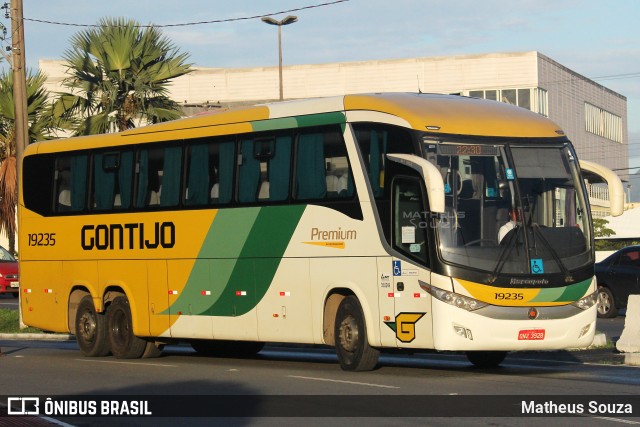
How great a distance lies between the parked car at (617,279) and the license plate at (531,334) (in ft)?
45.2

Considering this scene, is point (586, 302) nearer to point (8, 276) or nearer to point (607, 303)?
point (607, 303)

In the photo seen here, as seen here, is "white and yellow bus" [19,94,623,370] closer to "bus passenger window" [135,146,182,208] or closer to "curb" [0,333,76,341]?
"bus passenger window" [135,146,182,208]

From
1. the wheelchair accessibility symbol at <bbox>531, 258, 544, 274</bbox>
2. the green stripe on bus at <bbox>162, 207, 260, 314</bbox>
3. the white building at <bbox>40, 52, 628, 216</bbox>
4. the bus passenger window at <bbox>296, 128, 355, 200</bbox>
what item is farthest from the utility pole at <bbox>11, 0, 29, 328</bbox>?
the white building at <bbox>40, 52, 628, 216</bbox>

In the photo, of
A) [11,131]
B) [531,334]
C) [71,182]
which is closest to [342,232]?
[531,334]

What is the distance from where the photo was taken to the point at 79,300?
75.2 ft

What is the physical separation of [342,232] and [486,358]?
110 inches

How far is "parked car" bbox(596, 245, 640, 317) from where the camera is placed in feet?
96.5

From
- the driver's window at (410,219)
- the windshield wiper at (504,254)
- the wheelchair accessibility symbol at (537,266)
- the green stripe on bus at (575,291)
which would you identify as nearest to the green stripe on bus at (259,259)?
the driver's window at (410,219)

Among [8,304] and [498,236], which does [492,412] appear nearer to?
[498,236]

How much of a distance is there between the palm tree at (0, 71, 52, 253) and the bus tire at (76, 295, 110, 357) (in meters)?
16.0

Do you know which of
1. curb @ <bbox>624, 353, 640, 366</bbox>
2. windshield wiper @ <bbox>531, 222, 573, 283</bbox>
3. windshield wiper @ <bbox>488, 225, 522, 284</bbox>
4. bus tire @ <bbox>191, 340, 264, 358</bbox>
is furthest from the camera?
bus tire @ <bbox>191, 340, 264, 358</bbox>

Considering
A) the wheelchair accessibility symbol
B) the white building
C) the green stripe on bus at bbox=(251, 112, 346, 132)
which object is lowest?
the wheelchair accessibility symbol

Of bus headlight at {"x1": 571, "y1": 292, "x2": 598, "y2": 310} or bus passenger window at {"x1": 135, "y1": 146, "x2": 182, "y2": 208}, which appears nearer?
bus headlight at {"x1": 571, "y1": 292, "x2": 598, "y2": 310}

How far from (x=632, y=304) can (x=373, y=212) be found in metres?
4.85
